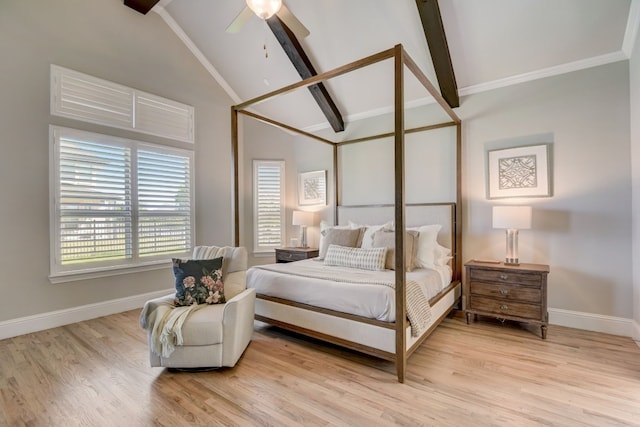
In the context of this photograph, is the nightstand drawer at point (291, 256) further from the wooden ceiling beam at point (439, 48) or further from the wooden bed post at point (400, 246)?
the wooden ceiling beam at point (439, 48)

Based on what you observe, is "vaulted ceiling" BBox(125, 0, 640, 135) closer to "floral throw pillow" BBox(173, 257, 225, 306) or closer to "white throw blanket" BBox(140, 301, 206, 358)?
"floral throw pillow" BBox(173, 257, 225, 306)

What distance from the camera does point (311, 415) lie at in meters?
1.85

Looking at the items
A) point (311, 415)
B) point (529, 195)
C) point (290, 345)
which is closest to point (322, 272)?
point (290, 345)

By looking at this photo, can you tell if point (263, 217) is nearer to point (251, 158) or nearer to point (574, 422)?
point (251, 158)

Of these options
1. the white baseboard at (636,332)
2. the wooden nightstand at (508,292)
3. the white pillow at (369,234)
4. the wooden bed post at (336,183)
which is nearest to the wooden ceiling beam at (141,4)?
the wooden bed post at (336,183)

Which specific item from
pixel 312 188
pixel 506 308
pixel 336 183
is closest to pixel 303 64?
pixel 336 183

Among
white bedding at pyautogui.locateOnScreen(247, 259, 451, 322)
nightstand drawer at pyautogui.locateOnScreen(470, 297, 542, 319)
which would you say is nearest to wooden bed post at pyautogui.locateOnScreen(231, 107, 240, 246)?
white bedding at pyautogui.locateOnScreen(247, 259, 451, 322)

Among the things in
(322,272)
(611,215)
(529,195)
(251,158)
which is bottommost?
(322,272)

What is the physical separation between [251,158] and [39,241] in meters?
3.09

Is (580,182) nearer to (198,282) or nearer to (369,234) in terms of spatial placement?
(369,234)

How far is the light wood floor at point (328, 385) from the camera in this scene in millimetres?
1830

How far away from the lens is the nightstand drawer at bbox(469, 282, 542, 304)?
302 cm

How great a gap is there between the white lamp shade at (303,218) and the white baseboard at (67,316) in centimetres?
240

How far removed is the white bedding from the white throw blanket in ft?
2.99
